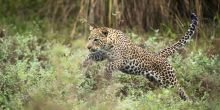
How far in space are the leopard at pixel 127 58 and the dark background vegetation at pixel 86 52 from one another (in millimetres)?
165

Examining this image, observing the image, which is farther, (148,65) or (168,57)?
(168,57)

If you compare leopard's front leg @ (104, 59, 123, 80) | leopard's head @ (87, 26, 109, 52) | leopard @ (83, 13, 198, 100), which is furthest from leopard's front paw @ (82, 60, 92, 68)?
leopard's front leg @ (104, 59, 123, 80)

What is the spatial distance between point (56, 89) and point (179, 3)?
221 inches

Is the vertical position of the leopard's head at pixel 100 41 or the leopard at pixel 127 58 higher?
the leopard's head at pixel 100 41

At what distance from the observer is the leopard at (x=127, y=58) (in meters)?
8.71

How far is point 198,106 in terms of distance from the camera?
306 inches

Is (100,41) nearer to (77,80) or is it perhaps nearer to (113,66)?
(113,66)

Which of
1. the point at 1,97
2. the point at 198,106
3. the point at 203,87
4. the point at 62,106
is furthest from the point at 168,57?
the point at 62,106

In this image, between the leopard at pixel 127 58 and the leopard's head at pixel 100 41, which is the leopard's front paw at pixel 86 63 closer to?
the leopard at pixel 127 58

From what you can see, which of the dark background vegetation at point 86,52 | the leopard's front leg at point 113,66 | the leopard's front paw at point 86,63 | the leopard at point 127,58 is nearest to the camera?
the dark background vegetation at point 86,52

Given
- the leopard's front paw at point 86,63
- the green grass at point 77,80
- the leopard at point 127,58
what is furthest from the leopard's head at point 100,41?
the green grass at point 77,80

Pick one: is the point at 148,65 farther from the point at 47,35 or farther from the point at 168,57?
the point at 47,35

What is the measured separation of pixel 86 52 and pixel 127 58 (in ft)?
5.10

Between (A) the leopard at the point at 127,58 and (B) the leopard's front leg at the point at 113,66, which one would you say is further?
(A) the leopard at the point at 127,58
